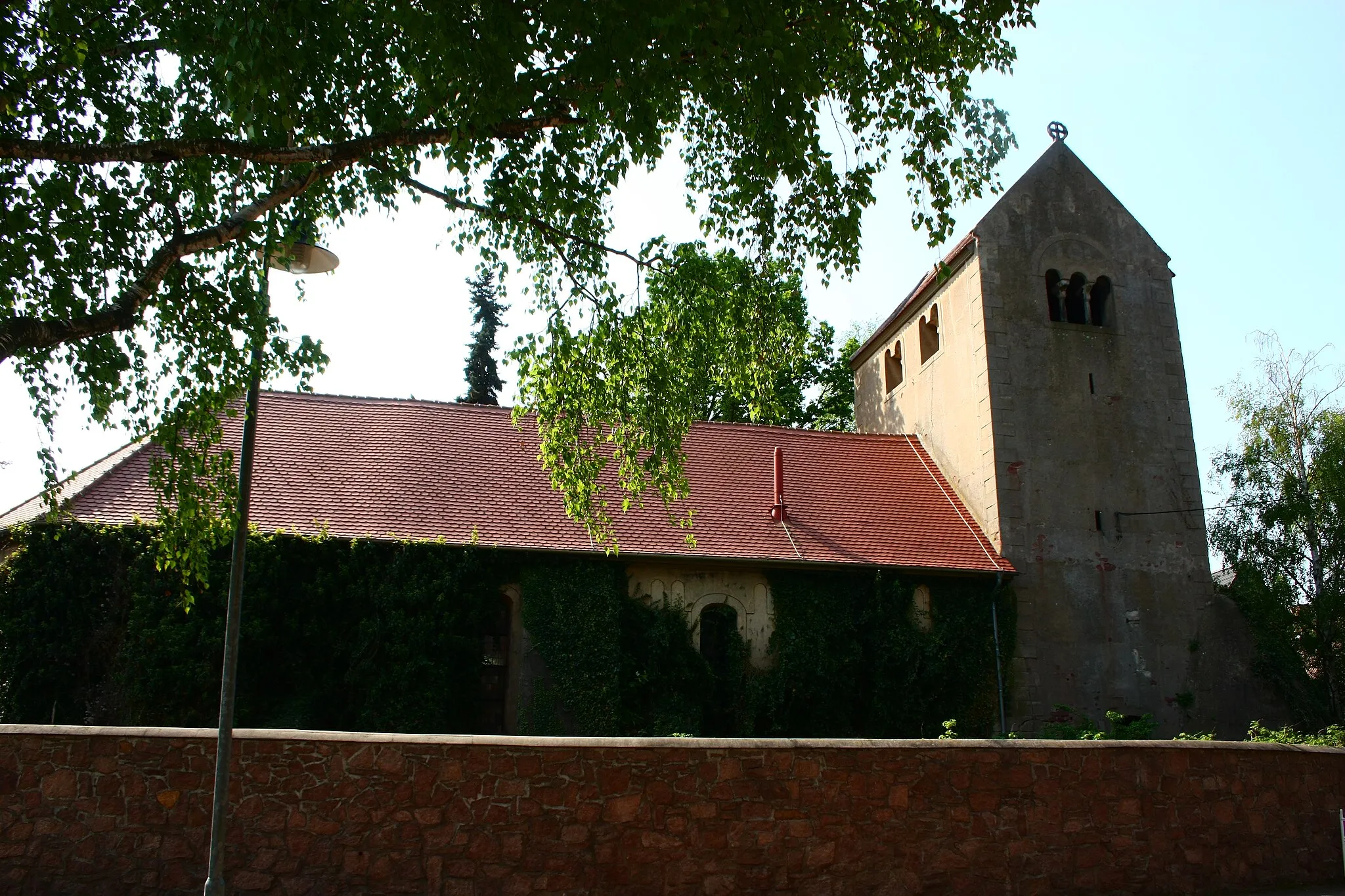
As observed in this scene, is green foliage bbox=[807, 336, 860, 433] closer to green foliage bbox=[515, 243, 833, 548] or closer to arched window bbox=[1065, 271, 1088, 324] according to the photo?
arched window bbox=[1065, 271, 1088, 324]

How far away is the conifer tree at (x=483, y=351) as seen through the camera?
120ft

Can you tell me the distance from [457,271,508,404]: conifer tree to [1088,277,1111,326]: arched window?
2162 cm

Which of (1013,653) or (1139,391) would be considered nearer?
(1013,653)

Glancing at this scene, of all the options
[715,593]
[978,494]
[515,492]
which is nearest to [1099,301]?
[978,494]

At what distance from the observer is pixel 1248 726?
18.0 meters

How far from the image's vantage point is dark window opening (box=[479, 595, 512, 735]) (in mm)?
16391

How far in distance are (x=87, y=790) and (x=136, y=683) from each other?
6568 mm

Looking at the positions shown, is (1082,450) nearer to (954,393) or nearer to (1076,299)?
(954,393)

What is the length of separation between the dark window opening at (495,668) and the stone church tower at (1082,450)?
341 inches

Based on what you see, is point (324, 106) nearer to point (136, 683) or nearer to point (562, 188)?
point (562, 188)

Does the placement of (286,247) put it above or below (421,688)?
above

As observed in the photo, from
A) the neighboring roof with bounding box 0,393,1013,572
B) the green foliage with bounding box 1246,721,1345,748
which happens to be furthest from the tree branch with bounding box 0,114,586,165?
the green foliage with bounding box 1246,721,1345,748

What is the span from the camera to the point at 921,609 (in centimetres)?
1778

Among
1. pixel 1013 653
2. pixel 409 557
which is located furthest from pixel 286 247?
pixel 1013 653
